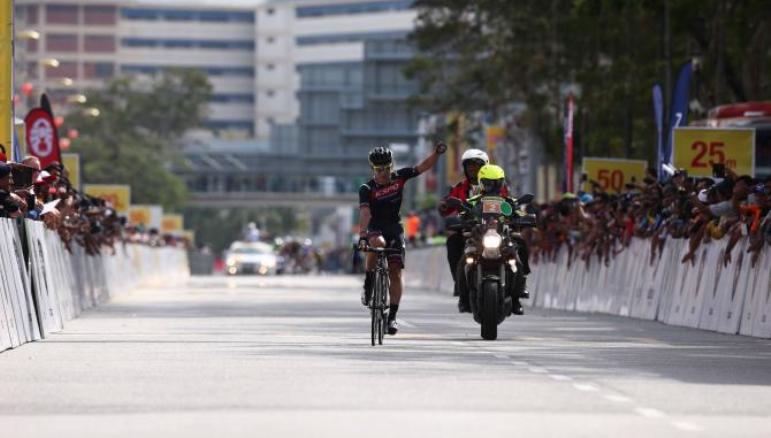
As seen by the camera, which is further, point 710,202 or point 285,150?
point 285,150

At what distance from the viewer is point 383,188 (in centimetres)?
2302

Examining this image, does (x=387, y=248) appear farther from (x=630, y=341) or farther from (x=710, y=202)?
(x=710, y=202)

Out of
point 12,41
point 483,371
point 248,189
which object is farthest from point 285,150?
point 483,371

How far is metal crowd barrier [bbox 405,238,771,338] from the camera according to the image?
2678 cm

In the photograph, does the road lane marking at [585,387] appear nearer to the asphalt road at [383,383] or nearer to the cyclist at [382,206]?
the asphalt road at [383,383]

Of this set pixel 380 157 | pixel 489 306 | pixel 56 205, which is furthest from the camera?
pixel 56 205

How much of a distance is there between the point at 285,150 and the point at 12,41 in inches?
5321

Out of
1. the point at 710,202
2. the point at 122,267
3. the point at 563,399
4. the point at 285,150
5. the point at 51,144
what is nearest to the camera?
the point at 563,399

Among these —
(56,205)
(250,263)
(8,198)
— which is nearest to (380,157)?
(8,198)

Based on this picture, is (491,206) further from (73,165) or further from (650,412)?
(73,165)

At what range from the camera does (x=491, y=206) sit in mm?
23594

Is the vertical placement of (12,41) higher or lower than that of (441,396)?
higher

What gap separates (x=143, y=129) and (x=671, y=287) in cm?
14981

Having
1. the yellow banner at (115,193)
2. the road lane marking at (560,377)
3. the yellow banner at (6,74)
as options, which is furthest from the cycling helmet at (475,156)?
the yellow banner at (115,193)
